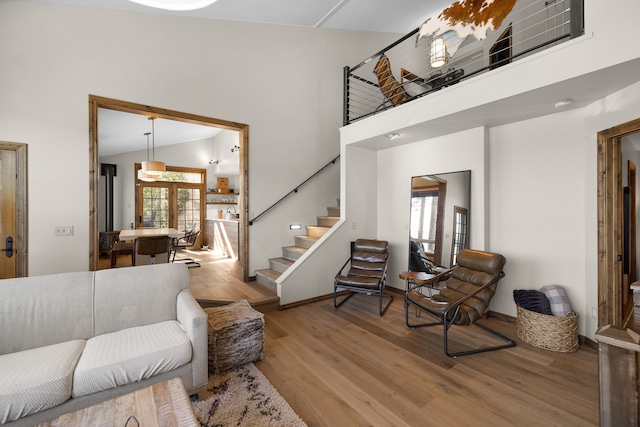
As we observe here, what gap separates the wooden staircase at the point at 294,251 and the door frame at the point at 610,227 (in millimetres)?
3202

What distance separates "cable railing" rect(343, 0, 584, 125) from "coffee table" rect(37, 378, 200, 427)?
10.8 feet

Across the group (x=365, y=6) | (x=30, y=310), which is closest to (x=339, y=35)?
(x=365, y=6)

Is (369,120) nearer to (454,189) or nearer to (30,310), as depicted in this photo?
(454,189)

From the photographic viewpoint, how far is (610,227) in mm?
2547

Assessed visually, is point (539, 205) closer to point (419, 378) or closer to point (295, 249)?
point (419, 378)

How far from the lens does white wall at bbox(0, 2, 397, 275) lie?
2939mm

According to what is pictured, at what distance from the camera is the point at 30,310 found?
200 cm

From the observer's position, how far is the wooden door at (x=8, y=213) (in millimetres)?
2822

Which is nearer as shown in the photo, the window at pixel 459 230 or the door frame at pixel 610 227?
the door frame at pixel 610 227

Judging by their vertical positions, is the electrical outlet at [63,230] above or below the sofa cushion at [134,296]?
above

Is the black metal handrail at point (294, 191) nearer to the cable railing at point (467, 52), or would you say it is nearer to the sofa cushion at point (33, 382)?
the cable railing at point (467, 52)

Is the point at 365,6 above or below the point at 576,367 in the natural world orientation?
above

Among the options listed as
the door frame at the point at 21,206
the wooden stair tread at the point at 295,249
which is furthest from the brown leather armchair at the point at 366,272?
the door frame at the point at 21,206

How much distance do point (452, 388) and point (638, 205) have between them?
14.8 ft
